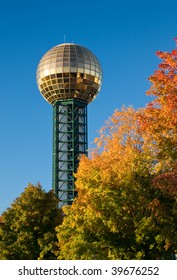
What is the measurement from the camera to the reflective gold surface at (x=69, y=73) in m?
108

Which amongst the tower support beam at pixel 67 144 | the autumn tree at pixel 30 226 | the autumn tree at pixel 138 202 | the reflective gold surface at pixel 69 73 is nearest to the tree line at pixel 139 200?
the autumn tree at pixel 138 202

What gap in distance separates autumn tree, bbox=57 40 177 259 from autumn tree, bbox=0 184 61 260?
1318cm

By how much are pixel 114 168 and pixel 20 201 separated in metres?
19.5

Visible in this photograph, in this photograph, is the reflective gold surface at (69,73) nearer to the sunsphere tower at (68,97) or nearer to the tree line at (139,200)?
the sunsphere tower at (68,97)

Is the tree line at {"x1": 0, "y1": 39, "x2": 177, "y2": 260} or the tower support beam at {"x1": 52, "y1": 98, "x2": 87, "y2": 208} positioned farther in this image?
the tower support beam at {"x1": 52, "y1": 98, "x2": 87, "y2": 208}

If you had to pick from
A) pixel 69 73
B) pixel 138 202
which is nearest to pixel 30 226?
pixel 138 202

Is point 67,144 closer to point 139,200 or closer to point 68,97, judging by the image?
point 68,97

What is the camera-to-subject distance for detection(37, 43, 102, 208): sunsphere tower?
4028 inches

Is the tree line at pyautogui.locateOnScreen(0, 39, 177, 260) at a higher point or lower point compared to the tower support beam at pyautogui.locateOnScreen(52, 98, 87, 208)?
lower

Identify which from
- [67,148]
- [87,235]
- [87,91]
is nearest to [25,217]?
[87,235]

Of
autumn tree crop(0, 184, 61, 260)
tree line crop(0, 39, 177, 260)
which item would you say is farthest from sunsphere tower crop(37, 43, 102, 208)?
tree line crop(0, 39, 177, 260)

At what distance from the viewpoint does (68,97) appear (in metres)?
109

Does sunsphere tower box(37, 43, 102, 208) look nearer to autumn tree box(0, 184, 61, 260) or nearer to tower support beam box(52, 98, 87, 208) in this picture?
tower support beam box(52, 98, 87, 208)
